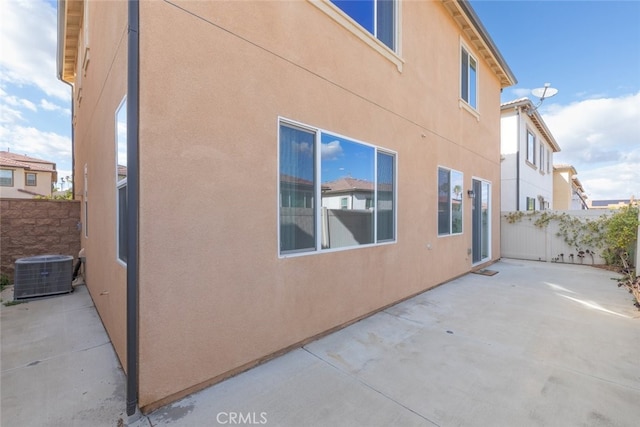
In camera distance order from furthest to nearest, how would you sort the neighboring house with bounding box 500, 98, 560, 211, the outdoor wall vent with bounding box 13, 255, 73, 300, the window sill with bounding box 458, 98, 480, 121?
the neighboring house with bounding box 500, 98, 560, 211
the window sill with bounding box 458, 98, 480, 121
the outdoor wall vent with bounding box 13, 255, 73, 300

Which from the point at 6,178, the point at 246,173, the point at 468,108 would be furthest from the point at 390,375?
the point at 6,178

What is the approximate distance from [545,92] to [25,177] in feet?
106

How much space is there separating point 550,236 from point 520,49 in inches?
297

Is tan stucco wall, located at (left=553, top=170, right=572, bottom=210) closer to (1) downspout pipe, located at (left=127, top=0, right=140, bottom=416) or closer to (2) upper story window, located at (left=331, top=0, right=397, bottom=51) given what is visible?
(2) upper story window, located at (left=331, top=0, right=397, bottom=51)

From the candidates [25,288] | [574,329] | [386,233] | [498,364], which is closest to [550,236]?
[574,329]

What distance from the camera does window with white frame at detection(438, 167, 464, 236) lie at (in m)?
6.50

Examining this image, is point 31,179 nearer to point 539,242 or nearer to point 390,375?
point 390,375

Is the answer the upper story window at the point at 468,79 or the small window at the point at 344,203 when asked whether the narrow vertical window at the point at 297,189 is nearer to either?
the small window at the point at 344,203

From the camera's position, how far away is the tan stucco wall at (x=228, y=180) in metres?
2.32

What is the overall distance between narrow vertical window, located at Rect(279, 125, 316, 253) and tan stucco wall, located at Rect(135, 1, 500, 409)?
0.57ft

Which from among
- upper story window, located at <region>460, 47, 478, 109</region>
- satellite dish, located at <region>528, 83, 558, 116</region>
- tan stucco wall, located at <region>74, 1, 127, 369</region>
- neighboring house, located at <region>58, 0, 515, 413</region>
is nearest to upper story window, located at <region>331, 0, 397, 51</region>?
neighboring house, located at <region>58, 0, 515, 413</region>

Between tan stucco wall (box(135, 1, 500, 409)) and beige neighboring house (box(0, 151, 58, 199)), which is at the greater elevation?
beige neighboring house (box(0, 151, 58, 199))

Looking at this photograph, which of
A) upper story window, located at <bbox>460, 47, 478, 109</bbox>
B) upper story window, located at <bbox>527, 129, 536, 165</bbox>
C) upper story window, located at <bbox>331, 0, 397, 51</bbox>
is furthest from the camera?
upper story window, located at <bbox>527, 129, 536, 165</bbox>

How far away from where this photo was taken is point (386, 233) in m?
4.93
